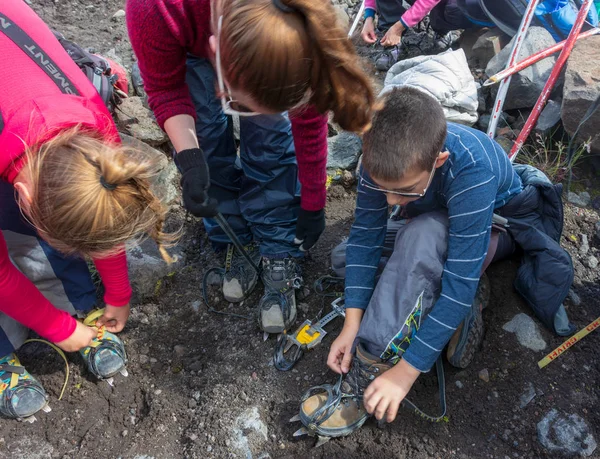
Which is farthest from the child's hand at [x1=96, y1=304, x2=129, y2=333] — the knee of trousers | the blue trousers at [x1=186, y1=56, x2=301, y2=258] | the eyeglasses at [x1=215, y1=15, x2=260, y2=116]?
the knee of trousers

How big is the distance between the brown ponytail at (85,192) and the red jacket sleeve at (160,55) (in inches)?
12.4

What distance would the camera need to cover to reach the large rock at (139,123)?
9.75 feet

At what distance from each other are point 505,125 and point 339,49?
2.39 m

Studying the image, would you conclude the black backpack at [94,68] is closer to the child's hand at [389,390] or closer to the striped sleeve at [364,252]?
the striped sleeve at [364,252]

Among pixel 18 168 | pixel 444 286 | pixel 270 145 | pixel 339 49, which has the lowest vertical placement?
pixel 444 286

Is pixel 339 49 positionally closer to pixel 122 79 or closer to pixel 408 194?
pixel 408 194

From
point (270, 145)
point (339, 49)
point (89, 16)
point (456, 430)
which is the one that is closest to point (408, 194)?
point (339, 49)

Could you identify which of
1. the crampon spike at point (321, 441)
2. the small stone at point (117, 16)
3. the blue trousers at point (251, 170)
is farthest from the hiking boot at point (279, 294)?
the small stone at point (117, 16)

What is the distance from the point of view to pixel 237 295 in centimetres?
238

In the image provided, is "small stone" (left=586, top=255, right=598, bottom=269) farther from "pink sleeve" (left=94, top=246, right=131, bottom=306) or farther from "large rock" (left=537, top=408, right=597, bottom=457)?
"pink sleeve" (left=94, top=246, right=131, bottom=306)

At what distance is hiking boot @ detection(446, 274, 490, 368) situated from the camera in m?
1.90

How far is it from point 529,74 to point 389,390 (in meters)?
2.46

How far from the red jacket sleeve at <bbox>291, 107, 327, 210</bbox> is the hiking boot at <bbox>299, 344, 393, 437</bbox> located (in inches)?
27.6

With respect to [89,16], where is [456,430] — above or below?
below
